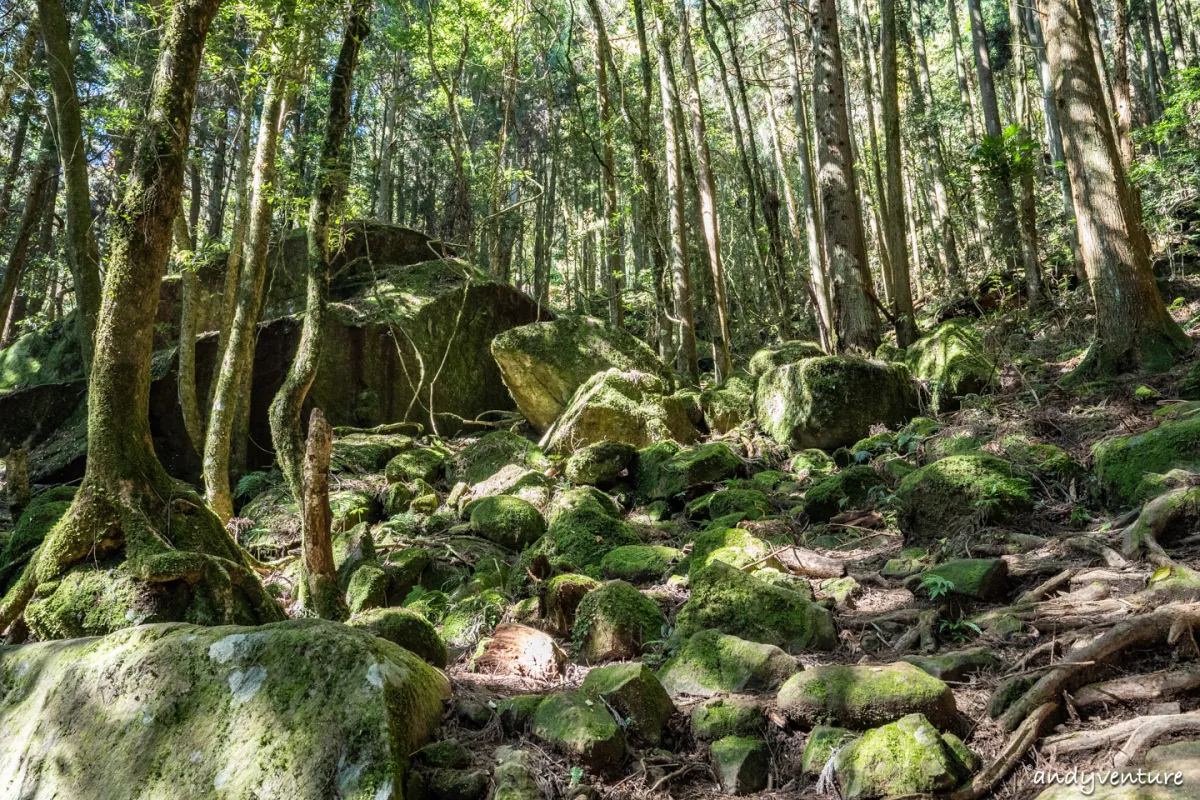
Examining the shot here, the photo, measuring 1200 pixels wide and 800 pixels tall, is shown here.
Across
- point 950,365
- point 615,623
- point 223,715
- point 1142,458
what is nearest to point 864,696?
point 615,623

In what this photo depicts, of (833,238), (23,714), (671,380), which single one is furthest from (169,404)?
(833,238)

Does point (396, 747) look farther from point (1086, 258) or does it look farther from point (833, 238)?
point (833, 238)

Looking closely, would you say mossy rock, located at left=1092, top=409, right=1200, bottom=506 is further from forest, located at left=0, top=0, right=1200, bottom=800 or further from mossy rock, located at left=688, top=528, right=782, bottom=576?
mossy rock, located at left=688, top=528, right=782, bottom=576

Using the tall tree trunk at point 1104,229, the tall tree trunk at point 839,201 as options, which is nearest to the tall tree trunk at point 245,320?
the tall tree trunk at point 839,201

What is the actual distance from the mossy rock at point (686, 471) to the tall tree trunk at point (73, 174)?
5.87m

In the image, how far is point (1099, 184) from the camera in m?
7.65

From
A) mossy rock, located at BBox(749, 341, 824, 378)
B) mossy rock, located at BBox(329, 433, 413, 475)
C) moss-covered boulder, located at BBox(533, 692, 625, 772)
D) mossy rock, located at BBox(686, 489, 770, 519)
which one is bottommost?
moss-covered boulder, located at BBox(533, 692, 625, 772)

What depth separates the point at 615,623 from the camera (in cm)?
452

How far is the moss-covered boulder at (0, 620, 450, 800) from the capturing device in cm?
267

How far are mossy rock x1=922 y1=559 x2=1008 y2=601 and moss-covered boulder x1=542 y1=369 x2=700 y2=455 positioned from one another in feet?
17.5

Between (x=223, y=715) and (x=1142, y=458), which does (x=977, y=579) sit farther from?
(x=223, y=715)

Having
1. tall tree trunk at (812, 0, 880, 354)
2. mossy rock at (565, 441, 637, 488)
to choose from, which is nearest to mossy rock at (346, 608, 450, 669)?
mossy rock at (565, 441, 637, 488)

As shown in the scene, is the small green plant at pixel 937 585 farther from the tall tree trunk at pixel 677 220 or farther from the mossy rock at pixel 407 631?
the tall tree trunk at pixel 677 220

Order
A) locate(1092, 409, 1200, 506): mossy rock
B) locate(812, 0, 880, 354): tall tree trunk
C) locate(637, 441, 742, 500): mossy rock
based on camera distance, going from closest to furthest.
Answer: locate(1092, 409, 1200, 506): mossy rock
locate(637, 441, 742, 500): mossy rock
locate(812, 0, 880, 354): tall tree trunk
